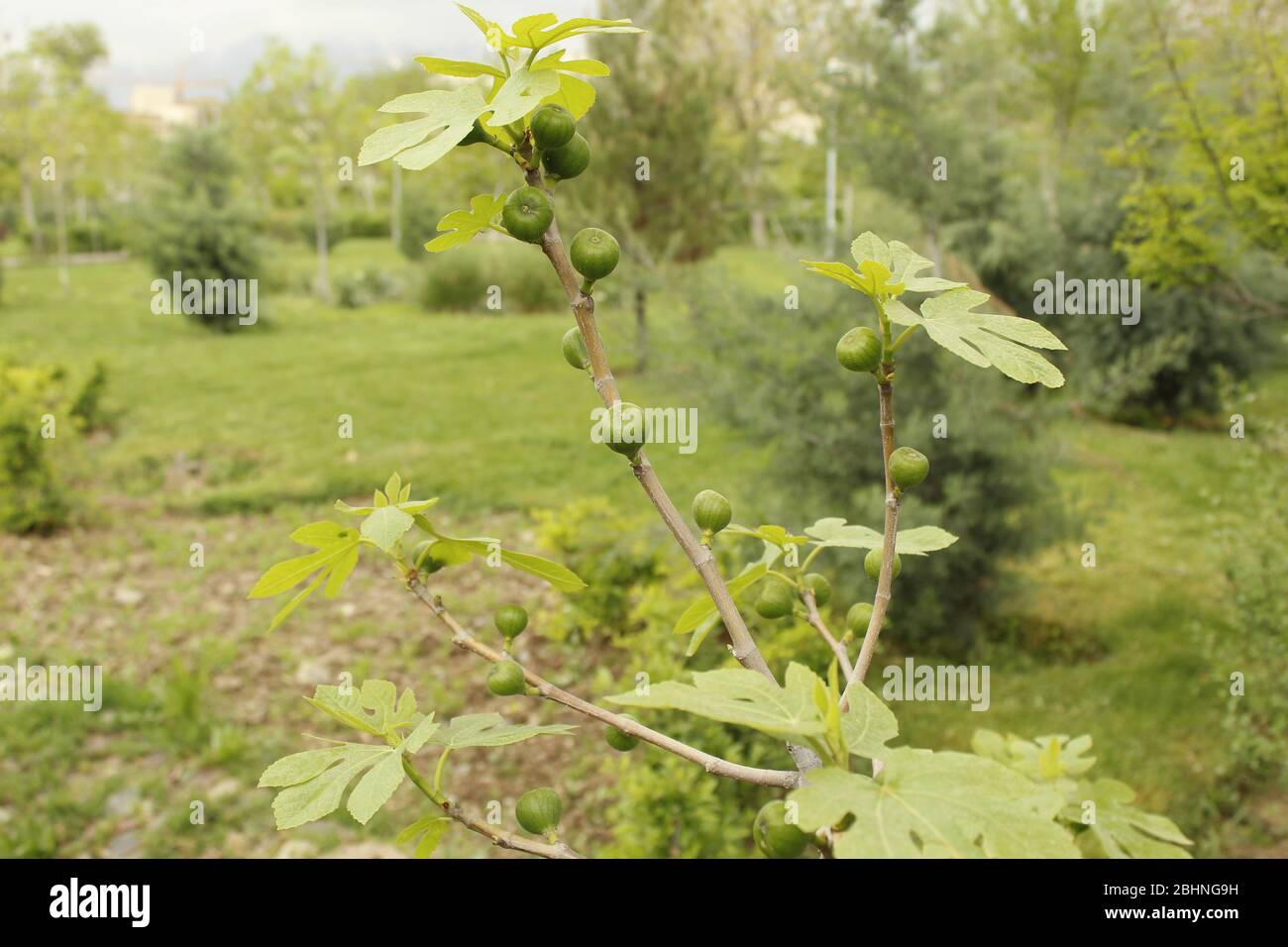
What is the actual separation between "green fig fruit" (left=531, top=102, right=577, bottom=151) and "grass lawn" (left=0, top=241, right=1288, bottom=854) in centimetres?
366

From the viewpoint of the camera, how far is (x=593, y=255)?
2.99 ft

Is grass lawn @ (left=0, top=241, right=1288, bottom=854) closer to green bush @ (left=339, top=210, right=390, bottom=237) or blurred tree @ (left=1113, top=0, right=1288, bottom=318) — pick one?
blurred tree @ (left=1113, top=0, right=1288, bottom=318)

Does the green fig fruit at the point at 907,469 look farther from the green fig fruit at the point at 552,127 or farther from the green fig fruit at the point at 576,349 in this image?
the green fig fruit at the point at 552,127

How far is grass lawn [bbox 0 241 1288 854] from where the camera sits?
440 cm

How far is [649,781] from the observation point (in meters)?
3.39

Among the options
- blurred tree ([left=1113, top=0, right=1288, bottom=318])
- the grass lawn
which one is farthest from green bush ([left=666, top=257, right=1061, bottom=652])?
blurred tree ([left=1113, top=0, right=1288, bottom=318])

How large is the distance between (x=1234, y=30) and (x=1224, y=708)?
3331 millimetres

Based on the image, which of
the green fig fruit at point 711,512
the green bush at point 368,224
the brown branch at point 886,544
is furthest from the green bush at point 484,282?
the green bush at point 368,224

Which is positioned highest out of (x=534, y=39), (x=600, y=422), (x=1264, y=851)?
(x=534, y=39)

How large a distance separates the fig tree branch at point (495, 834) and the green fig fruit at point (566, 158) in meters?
0.61

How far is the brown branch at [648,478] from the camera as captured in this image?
0.92 m

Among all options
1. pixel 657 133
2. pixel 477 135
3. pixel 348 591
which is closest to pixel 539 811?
pixel 477 135
